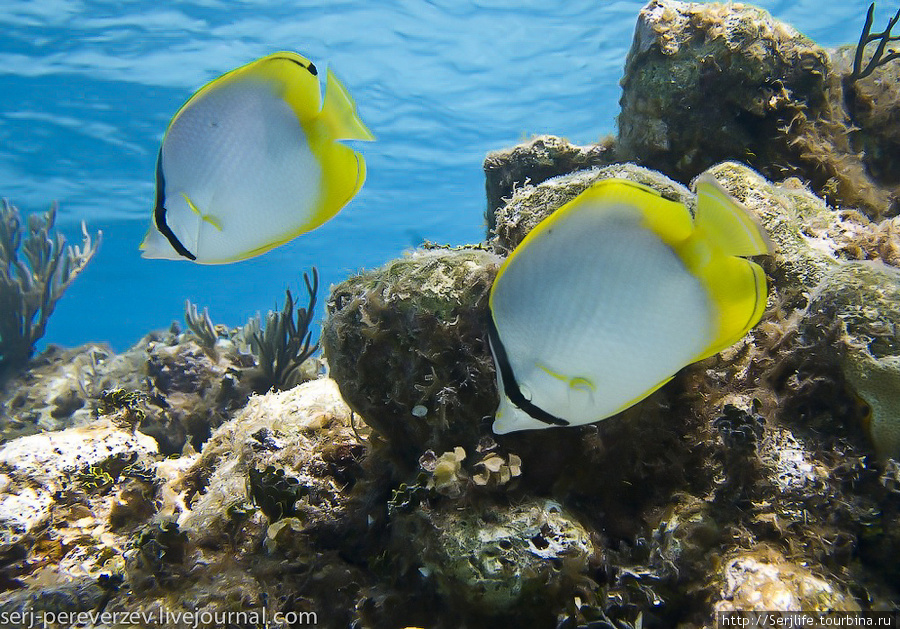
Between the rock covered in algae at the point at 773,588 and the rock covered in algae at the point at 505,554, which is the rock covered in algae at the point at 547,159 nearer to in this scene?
the rock covered in algae at the point at 505,554

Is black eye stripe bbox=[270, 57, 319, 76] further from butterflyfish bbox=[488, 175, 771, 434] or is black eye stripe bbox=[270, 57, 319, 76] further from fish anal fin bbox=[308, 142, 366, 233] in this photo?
butterflyfish bbox=[488, 175, 771, 434]

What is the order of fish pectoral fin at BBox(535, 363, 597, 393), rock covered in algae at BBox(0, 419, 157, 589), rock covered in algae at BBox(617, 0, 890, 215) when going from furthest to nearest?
rock covered in algae at BBox(617, 0, 890, 215)
rock covered in algae at BBox(0, 419, 157, 589)
fish pectoral fin at BBox(535, 363, 597, 393)

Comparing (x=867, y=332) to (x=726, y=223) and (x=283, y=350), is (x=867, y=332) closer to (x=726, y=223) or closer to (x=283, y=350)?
(x=726, y=223)

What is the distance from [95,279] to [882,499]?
60846mm

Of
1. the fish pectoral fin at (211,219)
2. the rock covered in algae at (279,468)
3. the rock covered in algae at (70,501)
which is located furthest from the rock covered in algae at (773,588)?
the rock covered in algae at (70,501)

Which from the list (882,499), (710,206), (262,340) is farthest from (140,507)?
(882,499)

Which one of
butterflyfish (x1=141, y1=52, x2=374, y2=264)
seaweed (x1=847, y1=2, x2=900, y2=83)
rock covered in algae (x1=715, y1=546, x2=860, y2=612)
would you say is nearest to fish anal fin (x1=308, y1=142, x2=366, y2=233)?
butterflyfish (x1=141, y1=52, x2=374, y2=264)

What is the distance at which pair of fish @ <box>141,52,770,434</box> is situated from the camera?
114cm

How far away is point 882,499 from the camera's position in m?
1.91

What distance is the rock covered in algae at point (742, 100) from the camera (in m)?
4.31

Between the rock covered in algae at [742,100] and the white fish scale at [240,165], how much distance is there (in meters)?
4.27

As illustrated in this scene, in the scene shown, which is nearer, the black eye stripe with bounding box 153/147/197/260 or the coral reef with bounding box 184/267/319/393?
the black eye stripe with bounding box 153/147/197/260

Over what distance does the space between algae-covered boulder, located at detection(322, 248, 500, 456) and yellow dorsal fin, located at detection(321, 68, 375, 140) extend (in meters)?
1.13

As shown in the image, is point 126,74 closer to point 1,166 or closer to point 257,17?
point 257,17
